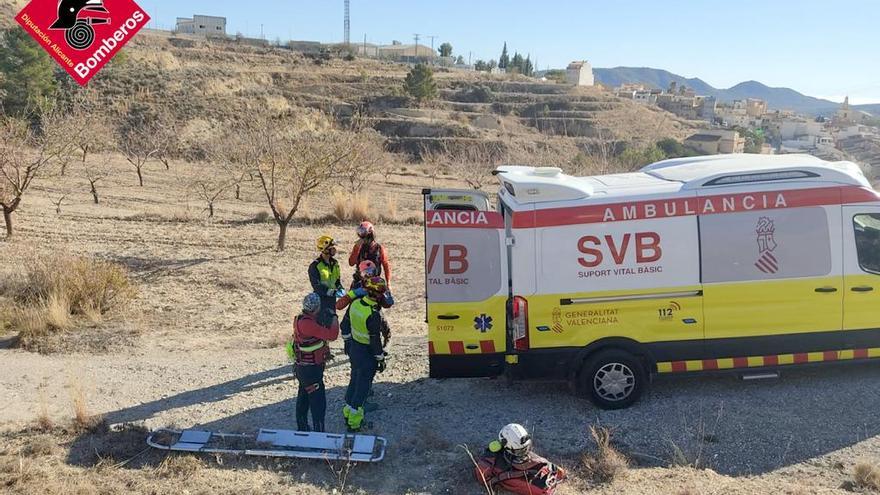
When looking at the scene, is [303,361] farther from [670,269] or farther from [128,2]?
[128,2]

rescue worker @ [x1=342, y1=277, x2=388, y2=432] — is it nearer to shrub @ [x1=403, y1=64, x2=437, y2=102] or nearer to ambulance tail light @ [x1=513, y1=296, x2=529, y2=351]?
ambulance tail light @ [x1=513, y1=296, x2=529, y2=351]

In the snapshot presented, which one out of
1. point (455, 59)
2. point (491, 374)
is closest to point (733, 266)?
point (491, 374)

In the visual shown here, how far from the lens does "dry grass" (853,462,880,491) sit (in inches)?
204

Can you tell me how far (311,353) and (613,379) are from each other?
3.02 m

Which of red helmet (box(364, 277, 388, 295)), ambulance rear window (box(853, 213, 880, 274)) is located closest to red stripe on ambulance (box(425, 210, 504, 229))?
red helmet (box(364, 277, 388, 295))

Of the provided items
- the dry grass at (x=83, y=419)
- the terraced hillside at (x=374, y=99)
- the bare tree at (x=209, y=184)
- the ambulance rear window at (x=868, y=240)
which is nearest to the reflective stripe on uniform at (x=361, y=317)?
the dry grass at (x=83, y=419)

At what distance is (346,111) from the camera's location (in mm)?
65500

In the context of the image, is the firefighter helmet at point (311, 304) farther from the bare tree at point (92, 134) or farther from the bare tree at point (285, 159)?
the bare tree at point (92, 134)

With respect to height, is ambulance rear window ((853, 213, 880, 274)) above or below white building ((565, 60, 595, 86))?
below

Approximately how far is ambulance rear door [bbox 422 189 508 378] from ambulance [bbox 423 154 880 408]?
0.04ft

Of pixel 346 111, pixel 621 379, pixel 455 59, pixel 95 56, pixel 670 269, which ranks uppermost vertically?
pixel 455 59

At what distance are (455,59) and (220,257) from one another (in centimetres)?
14600

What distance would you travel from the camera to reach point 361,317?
602 cm

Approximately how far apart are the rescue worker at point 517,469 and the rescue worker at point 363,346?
4.89 feet
